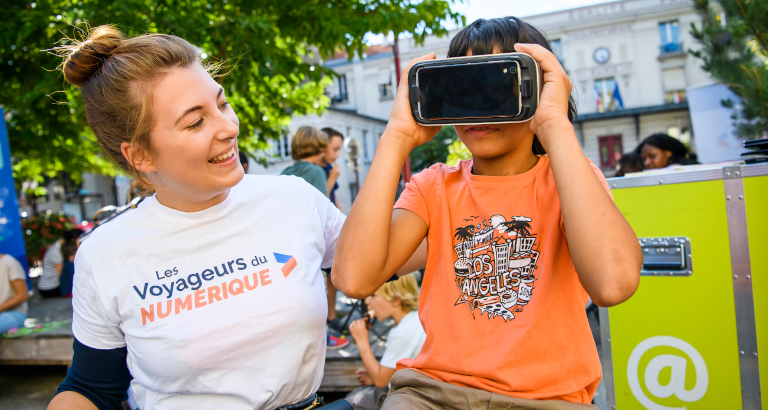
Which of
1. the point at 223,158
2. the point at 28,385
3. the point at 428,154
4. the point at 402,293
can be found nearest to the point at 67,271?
the point at 28,385

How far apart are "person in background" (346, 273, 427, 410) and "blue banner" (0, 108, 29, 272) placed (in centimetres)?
415

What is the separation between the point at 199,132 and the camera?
150 centimetres

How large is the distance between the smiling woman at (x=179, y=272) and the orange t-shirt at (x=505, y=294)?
441 millimetres

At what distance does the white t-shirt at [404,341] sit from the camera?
3.06m

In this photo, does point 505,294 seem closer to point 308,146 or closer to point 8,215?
point 308,146

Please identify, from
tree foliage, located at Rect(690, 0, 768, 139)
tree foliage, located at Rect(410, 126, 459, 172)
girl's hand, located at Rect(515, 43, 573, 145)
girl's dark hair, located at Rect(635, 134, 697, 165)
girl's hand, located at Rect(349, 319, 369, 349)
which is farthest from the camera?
tree foliage, located at Rect(410, 126, 459, 172)

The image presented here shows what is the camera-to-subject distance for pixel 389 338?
315 cm

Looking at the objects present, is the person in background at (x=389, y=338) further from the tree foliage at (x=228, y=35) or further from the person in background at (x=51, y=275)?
the person in background at (x=51, y=275)

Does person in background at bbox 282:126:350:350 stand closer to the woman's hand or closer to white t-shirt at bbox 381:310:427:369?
the woman's hand

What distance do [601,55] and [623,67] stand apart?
1.37 meters

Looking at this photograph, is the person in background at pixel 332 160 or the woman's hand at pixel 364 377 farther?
the person in background at pixel 332 160

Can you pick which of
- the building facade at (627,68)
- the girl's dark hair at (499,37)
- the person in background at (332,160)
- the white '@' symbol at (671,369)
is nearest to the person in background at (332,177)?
the person in background at (332,160)

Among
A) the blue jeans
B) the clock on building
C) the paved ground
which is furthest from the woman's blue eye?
the clock on building

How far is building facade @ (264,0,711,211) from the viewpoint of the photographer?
26.4m
